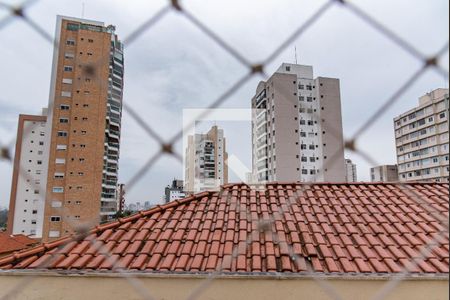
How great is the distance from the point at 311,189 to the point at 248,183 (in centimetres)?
68

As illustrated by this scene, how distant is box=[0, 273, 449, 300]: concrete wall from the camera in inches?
61.1

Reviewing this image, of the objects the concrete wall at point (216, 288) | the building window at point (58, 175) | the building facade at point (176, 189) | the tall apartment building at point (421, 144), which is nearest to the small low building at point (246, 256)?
the concrete wall at point (216, 288)

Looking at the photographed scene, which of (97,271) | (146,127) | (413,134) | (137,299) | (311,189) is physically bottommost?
(137,299)

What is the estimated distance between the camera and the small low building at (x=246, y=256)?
157cm

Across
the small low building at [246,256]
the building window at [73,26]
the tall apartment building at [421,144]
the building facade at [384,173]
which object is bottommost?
the small low building at [246,256]

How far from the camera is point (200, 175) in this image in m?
3.09

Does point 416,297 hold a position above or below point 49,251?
below

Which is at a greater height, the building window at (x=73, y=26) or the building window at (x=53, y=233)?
the building window at (x=73, y=26)

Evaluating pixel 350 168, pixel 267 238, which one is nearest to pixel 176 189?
pixel 267 238

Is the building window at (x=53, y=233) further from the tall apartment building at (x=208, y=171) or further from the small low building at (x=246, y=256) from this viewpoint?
the small low building at (x=246, y=256)

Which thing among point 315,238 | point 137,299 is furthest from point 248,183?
point 137,299

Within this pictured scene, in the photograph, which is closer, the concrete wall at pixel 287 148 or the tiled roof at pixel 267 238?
the tiled roof at pixel 267 238

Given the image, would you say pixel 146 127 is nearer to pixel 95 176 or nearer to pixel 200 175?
pixel 200 175

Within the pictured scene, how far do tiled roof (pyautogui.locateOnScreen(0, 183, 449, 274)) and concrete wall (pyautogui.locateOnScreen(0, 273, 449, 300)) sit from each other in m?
0.06
